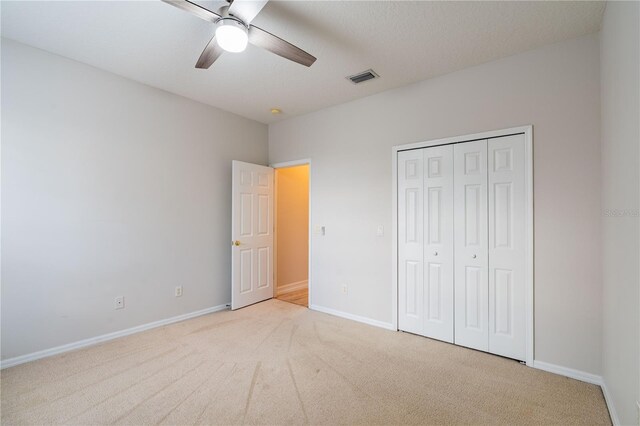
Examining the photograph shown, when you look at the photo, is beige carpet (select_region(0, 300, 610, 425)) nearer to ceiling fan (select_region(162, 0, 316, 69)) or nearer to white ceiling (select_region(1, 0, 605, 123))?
Answer: ceiling fan (select_region(162, 0, 316, 69))

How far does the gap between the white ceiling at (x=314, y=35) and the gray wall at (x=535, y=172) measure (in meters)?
0.24

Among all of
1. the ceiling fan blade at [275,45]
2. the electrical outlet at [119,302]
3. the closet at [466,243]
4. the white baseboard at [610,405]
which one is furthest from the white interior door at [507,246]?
the electrical outlet at [119,302]

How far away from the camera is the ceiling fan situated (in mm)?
1779

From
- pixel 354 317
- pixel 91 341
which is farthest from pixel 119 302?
pixel 354 317

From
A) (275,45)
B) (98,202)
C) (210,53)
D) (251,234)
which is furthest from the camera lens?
(251,234)

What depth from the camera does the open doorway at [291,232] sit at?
5020 millimetres

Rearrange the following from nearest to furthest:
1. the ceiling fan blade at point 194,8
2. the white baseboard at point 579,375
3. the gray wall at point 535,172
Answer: the ceiling fan blade at point 194,8 < the white baseboard at point 579,375 < the gray wall at point 535,172

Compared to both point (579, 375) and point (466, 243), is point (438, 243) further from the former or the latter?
point (579, 375)

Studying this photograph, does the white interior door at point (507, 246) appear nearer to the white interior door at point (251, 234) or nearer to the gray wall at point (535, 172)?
the gray wall at point (535, 172)

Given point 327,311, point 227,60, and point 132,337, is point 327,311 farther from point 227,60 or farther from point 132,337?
point 227,60

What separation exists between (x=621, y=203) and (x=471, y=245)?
1248 mm

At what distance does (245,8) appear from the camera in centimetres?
182

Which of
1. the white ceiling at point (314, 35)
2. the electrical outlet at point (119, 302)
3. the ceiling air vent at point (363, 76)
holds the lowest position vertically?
the electrical outlet at point (119, 302)

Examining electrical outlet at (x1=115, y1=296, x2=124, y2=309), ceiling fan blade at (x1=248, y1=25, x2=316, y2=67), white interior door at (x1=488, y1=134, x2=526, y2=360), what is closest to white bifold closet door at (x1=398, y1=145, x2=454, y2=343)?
white interior door at (x1=488, y1=134, x2=526, y2=360)
